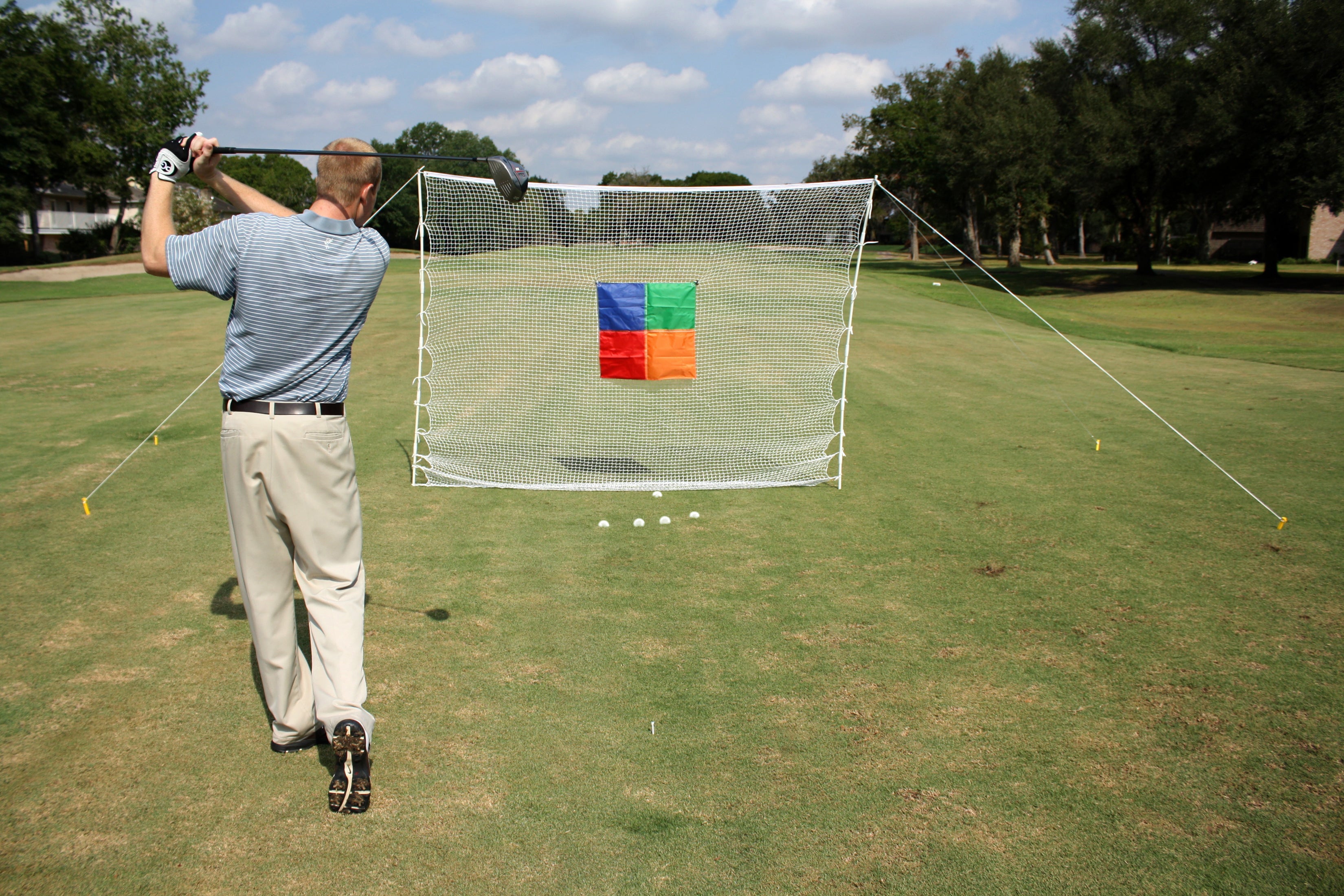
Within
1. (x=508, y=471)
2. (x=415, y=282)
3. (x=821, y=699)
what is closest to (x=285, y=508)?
(x=821, y=699)

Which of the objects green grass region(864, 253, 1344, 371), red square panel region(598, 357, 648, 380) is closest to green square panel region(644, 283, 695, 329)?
red square panel region(598, 357, 648, 380)

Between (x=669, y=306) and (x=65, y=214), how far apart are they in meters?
75.1

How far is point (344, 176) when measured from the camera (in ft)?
10.3

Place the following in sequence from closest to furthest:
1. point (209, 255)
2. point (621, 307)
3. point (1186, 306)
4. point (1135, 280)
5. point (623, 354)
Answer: point (209, 255), point (621, 307), point (623, 354), point (1186, 306), point (1135, 280)

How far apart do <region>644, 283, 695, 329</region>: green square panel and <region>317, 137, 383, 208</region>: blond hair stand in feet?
14.2

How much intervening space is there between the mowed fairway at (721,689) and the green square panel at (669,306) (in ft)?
5.32

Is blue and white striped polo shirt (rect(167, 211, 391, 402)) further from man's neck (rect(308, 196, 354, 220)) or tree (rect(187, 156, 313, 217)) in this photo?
tree (rect(187, 156, 313, 217))

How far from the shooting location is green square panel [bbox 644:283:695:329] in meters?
7.45

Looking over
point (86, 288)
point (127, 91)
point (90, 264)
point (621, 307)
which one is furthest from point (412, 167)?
point (621, 307)

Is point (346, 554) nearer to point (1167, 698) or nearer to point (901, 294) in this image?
point (1167, 698)

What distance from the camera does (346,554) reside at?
3307mm

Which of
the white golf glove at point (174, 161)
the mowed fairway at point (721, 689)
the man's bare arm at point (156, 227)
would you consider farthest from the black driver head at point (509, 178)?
the mowed fairway at point (721, 689)

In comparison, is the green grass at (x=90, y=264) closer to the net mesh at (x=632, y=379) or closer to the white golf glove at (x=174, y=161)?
the net mesh at (x=632, y=379)

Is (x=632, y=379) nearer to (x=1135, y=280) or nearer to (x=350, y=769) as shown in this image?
(x=350, y=769)
